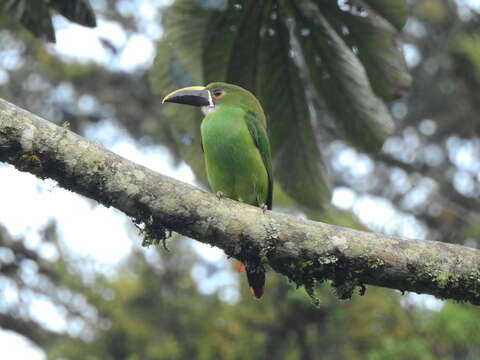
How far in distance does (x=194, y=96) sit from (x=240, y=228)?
151cm

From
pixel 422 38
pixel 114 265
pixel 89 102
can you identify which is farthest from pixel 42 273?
pixel 422 38

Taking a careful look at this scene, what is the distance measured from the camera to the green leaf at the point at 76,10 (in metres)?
3.33

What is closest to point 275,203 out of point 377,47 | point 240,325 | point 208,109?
point 240,325

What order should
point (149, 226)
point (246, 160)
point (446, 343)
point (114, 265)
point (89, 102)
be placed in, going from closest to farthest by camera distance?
1. point (149, 226)
2. point (246, 160)
3. point (446, 343)
4. point (114, 265)
5. point (89, 102)

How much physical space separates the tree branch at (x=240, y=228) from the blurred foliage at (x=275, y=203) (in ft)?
4.12

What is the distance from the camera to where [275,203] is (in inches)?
196

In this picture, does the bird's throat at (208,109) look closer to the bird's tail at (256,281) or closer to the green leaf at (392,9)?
the green leaf at (392,9)

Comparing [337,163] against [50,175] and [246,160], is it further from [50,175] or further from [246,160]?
[50,175]

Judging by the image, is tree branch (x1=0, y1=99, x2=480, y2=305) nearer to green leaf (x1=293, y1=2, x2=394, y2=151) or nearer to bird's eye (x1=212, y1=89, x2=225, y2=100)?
green leaf (x1=293, y1=2, x2=394, y2=151)

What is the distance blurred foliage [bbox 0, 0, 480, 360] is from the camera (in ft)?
11.5

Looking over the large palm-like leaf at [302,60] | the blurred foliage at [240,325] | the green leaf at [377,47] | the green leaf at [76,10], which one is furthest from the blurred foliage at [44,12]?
the blurred foliage at [240,325]

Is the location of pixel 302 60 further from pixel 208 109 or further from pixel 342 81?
pixel 208 109

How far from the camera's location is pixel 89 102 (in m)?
6.56

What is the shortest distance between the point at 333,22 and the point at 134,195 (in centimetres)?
182
